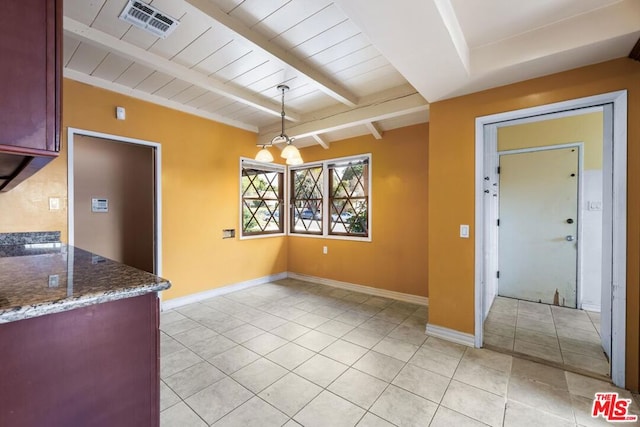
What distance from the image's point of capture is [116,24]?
1969mm

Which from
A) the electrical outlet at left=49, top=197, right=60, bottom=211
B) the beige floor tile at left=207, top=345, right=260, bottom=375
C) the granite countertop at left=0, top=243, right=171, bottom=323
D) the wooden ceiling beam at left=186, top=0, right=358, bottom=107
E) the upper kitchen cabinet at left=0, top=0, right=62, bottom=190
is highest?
the wooden ceiling beam at left=186, top=0, right=358, bottom=107

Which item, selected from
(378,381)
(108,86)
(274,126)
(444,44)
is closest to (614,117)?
(444,44)

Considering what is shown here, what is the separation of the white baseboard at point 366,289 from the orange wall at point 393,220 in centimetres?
6

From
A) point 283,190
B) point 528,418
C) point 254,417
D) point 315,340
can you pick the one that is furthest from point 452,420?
point 283,190

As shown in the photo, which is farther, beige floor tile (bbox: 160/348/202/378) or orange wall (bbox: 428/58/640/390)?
beige floor tile (bbox: 160/348/202/378)

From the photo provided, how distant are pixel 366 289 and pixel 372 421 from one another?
2.53 meters

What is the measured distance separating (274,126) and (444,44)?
287 cm

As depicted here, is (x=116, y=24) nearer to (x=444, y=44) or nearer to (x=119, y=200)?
(x=444, y=44)

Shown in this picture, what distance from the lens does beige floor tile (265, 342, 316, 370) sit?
2248 mm

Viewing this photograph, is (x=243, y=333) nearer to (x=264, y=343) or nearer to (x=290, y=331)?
(x=264, y=343)

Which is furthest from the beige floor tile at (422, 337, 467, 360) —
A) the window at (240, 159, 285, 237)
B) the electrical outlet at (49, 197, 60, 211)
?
the electrical outlet at (49, 197, 60, 211)

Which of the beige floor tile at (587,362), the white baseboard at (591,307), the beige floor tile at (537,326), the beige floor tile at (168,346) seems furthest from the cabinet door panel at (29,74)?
the white baseboard at (591,307)

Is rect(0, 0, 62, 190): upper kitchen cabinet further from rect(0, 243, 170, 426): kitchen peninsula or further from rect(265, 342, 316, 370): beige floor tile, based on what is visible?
rect(265, 342, 316, 370): beige floor tile

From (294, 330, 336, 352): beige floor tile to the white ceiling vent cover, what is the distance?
2.84 m
